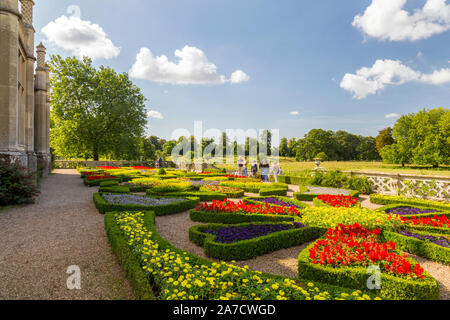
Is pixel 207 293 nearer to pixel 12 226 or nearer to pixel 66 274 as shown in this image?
pixel 66 274

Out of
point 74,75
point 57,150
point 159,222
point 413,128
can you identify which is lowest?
point 159,222

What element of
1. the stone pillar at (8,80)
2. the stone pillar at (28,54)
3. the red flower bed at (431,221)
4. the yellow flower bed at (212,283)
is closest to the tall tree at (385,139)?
the red flower bed at (431,221)

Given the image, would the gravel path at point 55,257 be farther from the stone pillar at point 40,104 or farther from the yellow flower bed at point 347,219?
the stone pillar at point 40,104

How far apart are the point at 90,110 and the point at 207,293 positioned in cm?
3183

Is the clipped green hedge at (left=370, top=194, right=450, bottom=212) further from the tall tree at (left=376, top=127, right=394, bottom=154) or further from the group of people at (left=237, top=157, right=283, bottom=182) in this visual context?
the tall tree at (left=376, top=127, right=394, bottom=154)

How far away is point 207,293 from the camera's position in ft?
9.66

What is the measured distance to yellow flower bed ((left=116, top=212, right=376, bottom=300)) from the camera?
9.42 ft

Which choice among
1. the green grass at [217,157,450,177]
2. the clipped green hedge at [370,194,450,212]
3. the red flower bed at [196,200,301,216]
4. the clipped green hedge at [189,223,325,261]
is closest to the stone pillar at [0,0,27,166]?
the red flower bed at [196,200,301,216]

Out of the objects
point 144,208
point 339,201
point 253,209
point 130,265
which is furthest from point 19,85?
point 339,201

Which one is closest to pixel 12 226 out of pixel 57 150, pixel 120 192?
pixel 120 192

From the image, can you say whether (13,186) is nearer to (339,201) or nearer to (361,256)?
(361,256)

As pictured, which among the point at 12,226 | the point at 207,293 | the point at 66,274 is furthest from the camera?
the point at 12,226

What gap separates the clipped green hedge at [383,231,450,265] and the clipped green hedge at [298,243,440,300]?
176 cm

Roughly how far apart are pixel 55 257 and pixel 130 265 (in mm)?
1977
